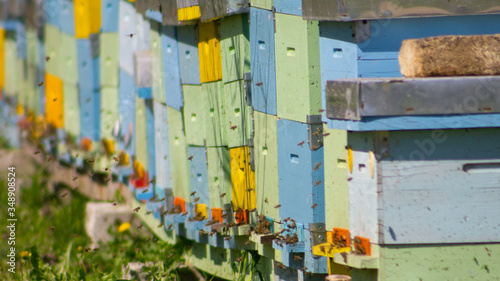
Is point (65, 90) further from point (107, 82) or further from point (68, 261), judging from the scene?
point (68, 261)

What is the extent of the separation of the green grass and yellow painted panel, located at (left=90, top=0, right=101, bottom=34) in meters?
2.00

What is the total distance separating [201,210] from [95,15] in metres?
3.42

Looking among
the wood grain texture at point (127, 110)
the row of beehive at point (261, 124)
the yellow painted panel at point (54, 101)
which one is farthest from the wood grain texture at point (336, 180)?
the yellow painted panel at point (54, 101)

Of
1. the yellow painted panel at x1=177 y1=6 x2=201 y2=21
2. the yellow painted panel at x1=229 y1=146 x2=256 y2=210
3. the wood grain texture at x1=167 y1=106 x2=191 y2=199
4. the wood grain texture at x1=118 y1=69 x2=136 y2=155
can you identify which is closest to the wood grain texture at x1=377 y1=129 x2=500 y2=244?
the yellow painted panel at x1=229 y1=146 x2=256 y2=210

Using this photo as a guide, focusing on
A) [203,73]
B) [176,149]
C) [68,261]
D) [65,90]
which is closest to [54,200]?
[65,90]

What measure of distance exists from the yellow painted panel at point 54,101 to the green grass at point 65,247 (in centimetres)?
83

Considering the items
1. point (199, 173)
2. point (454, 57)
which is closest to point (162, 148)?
point (199, 173)

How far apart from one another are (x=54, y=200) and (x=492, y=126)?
20.5ft

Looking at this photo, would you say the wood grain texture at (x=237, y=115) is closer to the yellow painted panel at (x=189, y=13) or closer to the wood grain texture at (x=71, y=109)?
the yellow painted panel at (x=189, y=13)

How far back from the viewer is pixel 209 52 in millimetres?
5234

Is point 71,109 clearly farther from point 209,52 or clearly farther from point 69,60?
point 209,52

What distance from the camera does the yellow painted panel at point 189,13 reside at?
5.07 meters

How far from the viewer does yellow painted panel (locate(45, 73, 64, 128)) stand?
9141mm

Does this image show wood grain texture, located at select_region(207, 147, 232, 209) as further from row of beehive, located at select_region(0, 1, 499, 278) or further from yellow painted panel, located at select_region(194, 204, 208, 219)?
yellow painted panel, located at select_region(194, 204, 208, 219)
